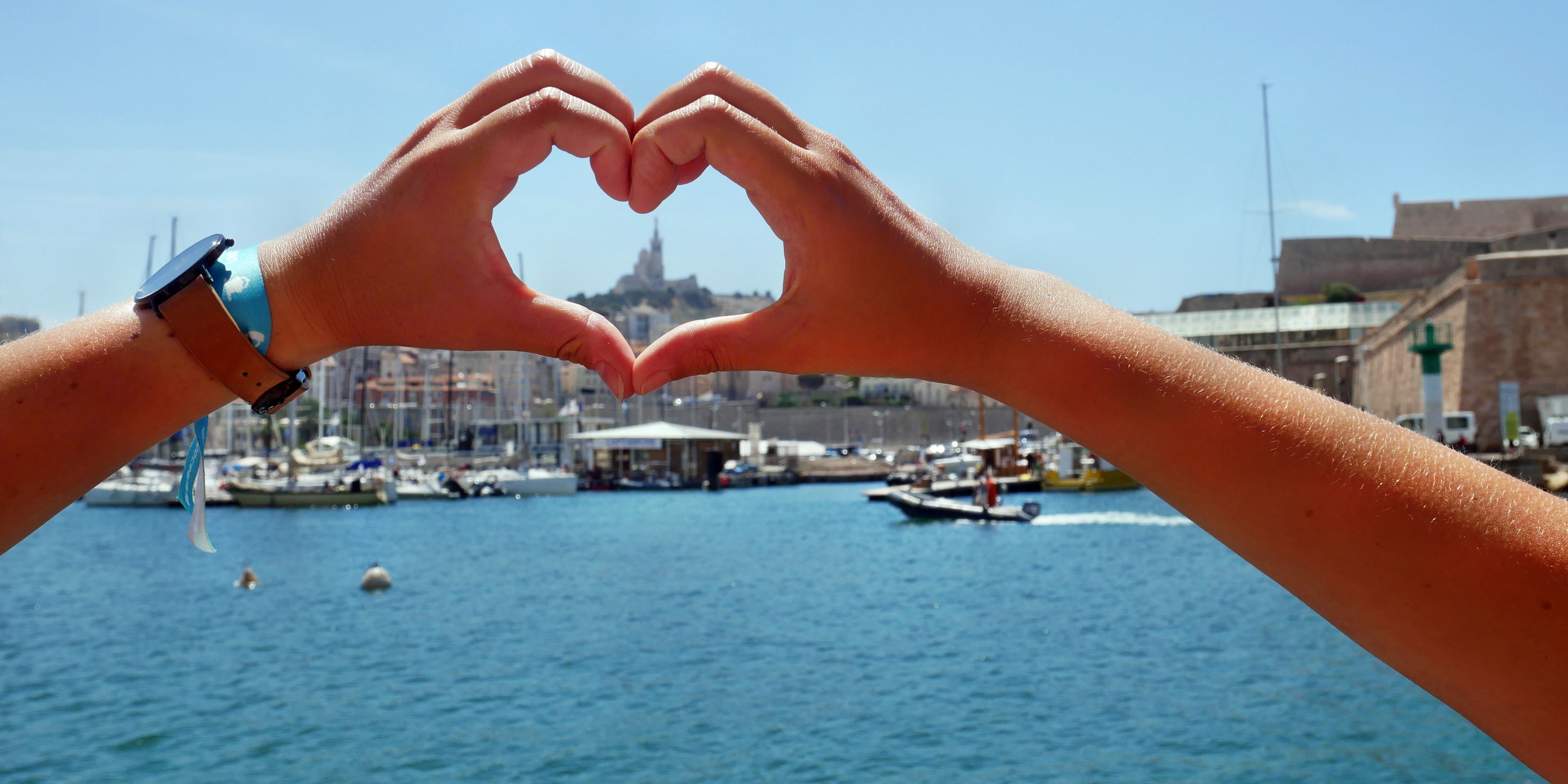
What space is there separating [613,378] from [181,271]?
0.45 meters

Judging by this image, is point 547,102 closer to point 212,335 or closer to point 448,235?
point 448,235

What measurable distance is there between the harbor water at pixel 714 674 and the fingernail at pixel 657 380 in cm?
911

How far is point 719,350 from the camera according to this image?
1.16 m

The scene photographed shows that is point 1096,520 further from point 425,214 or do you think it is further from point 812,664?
point 425,214

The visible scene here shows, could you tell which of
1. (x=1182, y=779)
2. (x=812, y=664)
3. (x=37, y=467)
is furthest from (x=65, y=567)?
(x=37, y=467)

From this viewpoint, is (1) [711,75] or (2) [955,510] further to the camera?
(2) [955,510]

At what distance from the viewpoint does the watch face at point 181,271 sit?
41.7 inches

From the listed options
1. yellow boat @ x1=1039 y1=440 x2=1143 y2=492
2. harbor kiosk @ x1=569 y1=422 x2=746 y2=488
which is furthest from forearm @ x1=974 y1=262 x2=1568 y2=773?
harbor kiosk @ x1=569 y1=422 x2=746 y2=488

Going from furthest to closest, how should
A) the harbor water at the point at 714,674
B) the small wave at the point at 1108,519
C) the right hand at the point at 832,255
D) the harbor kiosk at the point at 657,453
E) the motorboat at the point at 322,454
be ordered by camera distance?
the harbor kiosk at the point at 657,453 → the motorboat at the point at 322,454 → the small wave at the point at 1108,519 → the harbor water at the point at 714,674 → the right hand at the point at 832,255

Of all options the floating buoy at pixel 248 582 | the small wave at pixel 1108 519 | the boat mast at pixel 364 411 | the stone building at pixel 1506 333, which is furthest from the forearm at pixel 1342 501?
the boat mast at pixel 364 411

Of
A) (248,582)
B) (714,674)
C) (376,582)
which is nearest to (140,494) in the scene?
(248,582)

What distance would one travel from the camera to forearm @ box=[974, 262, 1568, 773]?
866mm

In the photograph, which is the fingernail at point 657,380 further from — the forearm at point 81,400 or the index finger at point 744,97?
the forearm at point 81,400

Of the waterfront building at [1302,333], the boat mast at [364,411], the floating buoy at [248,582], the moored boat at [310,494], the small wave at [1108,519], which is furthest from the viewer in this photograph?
the boat mast at [364,411]
